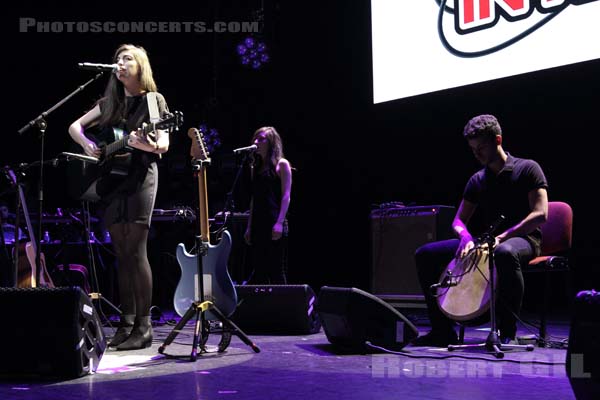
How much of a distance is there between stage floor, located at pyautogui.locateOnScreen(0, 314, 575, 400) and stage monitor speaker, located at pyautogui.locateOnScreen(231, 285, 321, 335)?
0.86 meters

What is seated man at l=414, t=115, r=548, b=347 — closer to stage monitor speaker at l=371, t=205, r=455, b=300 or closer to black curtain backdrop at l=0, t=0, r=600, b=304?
stage monitor speaker at l=371, t=205, r=455, b=300

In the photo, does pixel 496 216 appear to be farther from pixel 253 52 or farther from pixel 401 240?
pixel 253 52

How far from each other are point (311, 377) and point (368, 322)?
0.77 metres

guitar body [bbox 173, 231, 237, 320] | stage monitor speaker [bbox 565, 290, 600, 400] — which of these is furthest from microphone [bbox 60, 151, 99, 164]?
stage monitor speaker [bbox 565, 290, 600, 400]

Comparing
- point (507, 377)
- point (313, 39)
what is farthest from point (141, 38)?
point (507, 377)

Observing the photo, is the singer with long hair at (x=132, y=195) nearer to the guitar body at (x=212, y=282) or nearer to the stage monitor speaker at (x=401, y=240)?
the guitar body at (x=212, y=282)

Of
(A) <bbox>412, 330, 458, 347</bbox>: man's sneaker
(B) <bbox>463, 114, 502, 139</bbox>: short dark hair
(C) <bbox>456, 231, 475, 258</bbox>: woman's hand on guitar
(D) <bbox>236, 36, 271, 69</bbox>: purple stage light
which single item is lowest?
(A) <bbox>412, 330, 458, 347</bbox>: man's sneaker

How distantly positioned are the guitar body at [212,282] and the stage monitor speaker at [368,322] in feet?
1.89

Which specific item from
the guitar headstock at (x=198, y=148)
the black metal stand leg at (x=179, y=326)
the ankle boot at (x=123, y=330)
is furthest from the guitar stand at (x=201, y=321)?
the guitar headstock at (x=198, y=148)

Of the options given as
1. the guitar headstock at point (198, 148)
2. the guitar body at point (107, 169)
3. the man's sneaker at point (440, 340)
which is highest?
the guitar headstock at point (198, 148)

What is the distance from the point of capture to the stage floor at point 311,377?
7.82 ft

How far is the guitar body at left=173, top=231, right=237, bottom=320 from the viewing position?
360cm

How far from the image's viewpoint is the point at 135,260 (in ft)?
11.8

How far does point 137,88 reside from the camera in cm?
376
